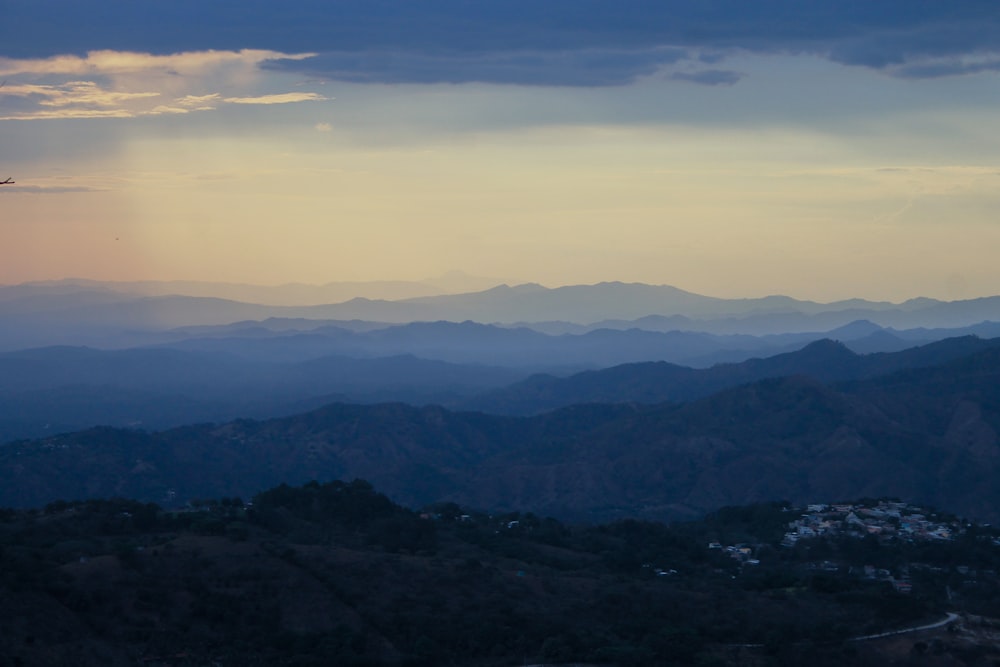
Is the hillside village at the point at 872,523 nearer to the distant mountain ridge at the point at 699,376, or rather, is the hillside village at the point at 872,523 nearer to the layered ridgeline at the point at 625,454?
the layered ridgeline at the point at 625,454

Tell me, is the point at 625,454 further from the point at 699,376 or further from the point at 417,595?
the point at 417,595

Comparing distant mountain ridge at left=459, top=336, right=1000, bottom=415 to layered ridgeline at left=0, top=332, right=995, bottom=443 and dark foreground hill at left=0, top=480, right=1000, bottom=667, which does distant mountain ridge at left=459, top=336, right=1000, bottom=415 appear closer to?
layered ridgeline at left=0, top=332, right=995, bottom=443

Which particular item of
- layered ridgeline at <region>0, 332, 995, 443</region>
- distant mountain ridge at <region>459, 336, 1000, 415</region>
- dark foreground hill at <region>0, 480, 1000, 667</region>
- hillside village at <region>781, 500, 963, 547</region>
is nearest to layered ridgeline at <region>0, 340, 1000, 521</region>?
distant mountain ridge at <region>459, 336, 1000, 415</region>

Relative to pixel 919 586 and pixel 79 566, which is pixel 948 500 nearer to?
pixel 919 586

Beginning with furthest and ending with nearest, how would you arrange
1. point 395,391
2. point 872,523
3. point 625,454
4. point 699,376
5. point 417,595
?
point 395,391 < point 699,376 < point 625,454 < point 872,523 < point 417,595

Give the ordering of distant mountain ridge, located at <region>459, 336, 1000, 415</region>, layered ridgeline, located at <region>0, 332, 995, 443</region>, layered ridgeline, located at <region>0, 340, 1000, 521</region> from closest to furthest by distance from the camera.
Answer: layered ridgeline, located at <region>0, 340, 1000, 521</region>, distant mountain ridge, located at <region>459, 336, 1000, 415</region>, layered ridgeline, located at <region>0, 332, 995, 443</region>

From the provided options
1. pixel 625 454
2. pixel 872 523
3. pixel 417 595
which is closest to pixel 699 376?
pixel 625 454

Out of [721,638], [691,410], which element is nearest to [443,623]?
[721,638]
